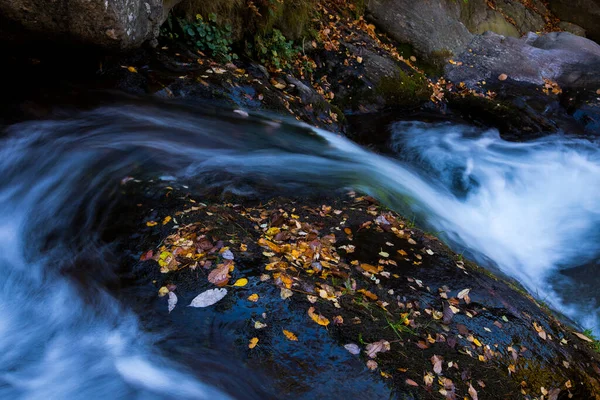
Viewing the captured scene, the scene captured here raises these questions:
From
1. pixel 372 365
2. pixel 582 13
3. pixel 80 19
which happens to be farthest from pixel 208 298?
pixel 582 13

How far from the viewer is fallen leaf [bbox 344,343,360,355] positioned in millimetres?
2736

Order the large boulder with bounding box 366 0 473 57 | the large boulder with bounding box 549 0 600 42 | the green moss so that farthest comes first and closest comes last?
the large boulder with bounding box 549 0 600 42
the large boulder with bounding box 366 0 473 57
the green moss

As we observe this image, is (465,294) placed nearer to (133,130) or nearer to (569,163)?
(133,130)

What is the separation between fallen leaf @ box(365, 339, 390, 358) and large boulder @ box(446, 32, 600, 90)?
8.74 m

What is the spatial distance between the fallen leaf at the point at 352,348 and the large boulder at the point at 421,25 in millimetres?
8852

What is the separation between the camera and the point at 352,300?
3.18 m

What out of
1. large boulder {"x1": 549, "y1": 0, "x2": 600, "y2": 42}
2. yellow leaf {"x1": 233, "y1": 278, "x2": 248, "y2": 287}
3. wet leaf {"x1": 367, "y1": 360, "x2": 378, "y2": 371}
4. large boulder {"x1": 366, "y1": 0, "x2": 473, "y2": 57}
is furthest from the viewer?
large boulder {"x1": 549, "y1": 0, "x2": 600, "y2": 42}

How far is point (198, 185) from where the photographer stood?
4.40 meters

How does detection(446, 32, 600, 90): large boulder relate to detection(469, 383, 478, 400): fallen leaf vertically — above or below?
above

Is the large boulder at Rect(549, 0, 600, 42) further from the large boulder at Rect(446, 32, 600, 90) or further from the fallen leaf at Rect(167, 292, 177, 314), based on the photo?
the fallen leaf at Rect(167, 292, 177, 314)

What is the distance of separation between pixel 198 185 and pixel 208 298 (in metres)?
1.72

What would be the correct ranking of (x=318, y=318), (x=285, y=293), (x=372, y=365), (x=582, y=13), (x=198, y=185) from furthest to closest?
(x=582, y=13)
(x=198, y=185)
(x=285, y=293)
(x=318, y=318)
(x=372, y=365)

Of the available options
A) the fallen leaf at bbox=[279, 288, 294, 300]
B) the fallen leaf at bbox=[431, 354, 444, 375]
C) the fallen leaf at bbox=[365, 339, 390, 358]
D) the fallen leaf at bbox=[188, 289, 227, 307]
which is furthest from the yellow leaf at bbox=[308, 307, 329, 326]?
the fallen leaf at bbox=[431, 354, 444, 375]

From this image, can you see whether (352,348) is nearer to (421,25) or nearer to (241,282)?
(241,282)
